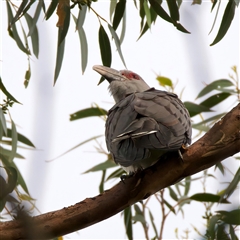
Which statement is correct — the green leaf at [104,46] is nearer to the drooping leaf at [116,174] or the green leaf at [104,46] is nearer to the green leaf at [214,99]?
the green leaf at [214,99]

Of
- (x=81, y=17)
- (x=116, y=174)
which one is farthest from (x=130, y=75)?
(x=81, y=17)

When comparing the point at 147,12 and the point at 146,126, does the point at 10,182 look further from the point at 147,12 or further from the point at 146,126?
the point at 147,12

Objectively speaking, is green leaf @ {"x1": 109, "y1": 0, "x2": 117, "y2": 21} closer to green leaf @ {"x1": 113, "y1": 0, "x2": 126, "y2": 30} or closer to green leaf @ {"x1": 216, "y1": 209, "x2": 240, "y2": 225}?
green leaf @ {"x1": 113, "y1": 0, "x2": 126, "y2": 30}

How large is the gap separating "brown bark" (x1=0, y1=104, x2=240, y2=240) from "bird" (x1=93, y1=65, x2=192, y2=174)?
0.29 ft

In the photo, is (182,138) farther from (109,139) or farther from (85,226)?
(85,226)

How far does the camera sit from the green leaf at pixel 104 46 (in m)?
2.94

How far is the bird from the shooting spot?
7.07 feet

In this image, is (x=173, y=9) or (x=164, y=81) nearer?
(x=173, y=9)

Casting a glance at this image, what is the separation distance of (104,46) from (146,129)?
0.98 m

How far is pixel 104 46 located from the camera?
296 centimetres

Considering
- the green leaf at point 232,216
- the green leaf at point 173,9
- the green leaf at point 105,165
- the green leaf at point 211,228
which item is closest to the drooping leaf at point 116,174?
the green leaf at point 105,165

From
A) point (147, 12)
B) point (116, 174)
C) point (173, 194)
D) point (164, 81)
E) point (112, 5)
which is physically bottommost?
point (173, 194)

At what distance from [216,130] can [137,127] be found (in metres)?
0.43

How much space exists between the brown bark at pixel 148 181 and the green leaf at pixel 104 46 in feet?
2.97
